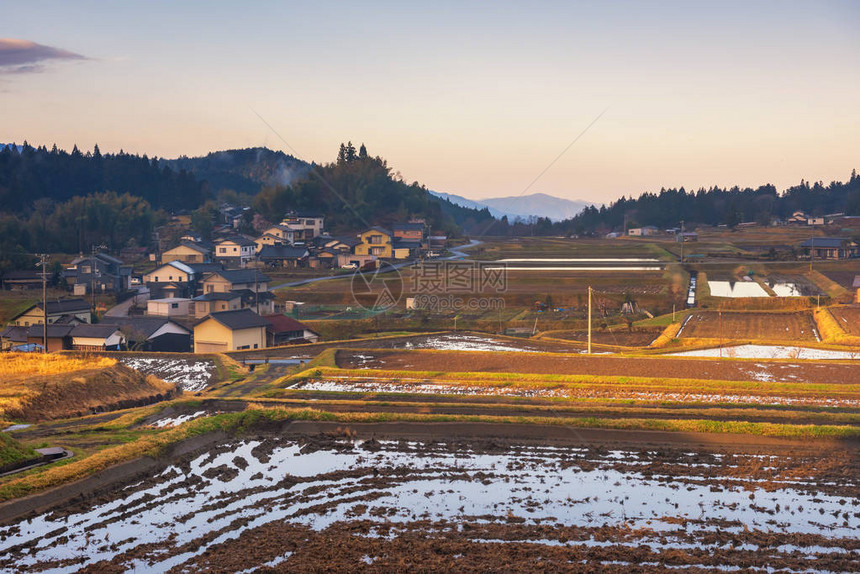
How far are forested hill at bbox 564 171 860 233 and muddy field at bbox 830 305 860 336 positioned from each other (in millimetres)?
51154

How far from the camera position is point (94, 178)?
8800cm

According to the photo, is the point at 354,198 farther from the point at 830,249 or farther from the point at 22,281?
the point at 830,249

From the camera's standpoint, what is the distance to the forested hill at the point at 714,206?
87.6 metres

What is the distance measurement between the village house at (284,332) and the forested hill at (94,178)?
57.9m

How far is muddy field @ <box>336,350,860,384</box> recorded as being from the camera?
64.5 ft

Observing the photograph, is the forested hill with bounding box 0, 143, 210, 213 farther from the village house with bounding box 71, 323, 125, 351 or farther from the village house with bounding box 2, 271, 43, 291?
the village house with bounding box 71, 323, 125, 351

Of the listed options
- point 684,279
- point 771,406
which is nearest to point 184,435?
point 771,406

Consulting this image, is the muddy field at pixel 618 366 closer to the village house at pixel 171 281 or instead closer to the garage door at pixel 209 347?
the garage door at pixel 209 347

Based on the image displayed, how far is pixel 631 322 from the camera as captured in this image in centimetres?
3127

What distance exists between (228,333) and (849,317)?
23.3 m

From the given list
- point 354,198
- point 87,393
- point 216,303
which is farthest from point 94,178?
point 87,393

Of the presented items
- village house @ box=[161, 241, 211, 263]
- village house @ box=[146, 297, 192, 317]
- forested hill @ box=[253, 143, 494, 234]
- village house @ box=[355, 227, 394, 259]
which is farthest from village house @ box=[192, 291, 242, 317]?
Answer: forested hill @ box=[253, 143, 494, 234]

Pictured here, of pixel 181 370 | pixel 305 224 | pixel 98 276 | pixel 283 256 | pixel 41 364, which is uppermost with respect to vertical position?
pixel 305 224

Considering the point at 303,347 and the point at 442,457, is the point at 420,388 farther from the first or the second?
the point at 303,347
